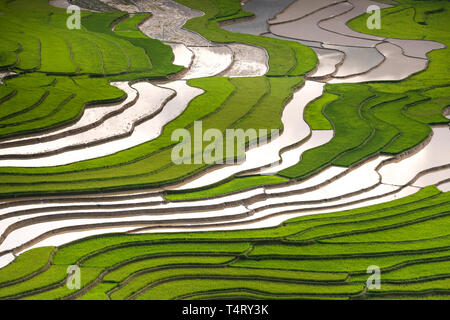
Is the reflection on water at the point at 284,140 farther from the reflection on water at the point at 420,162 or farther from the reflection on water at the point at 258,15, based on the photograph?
the reflection on water at the point at 258,15

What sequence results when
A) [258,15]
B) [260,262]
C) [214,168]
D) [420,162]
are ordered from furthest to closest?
[258,15], [420,162], [214,168], [260,262]

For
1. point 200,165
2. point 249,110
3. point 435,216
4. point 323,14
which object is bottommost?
point 435,216

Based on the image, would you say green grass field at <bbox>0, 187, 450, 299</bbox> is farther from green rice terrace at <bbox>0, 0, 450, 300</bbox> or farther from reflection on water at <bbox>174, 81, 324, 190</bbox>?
reflection on water at <bbox>174, 81, 324, 190</bbox>

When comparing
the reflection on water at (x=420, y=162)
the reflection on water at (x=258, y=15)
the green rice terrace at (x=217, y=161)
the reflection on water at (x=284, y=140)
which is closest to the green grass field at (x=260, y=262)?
the green rice terrace at (x=217, y=161)

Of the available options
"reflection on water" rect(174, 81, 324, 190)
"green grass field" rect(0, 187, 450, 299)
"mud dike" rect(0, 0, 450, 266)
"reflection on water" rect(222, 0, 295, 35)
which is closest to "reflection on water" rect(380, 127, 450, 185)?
"mud dike" rect(0, 0, 450, 266)

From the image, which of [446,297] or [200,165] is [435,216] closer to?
[446,297]

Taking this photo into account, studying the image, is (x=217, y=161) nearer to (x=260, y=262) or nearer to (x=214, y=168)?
(x=214, y=168)

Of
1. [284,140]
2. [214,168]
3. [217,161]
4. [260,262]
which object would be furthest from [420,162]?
[260,262]
